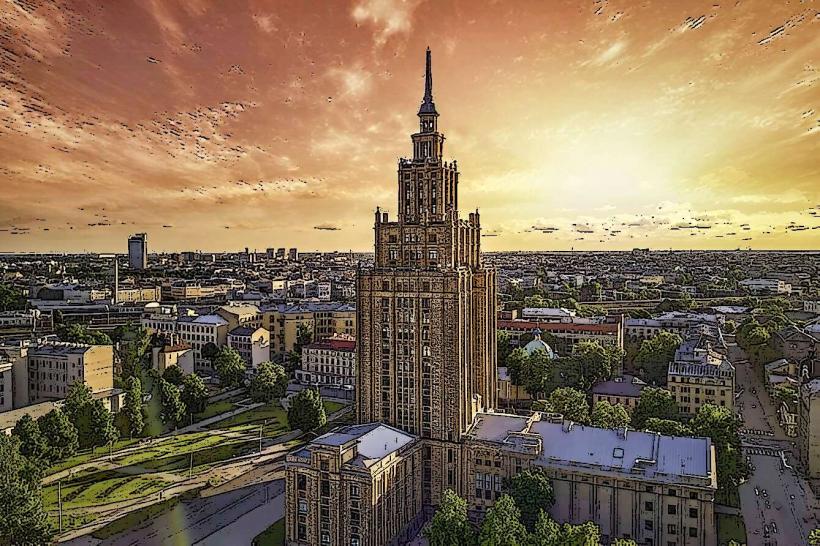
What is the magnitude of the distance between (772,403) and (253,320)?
11977 cm

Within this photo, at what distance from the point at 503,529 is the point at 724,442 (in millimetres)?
36968

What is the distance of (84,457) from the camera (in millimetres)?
88688

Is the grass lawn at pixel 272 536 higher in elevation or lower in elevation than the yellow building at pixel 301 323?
lower

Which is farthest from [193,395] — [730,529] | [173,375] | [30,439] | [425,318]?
[730,529]

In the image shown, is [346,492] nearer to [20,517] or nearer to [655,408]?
[20,517]

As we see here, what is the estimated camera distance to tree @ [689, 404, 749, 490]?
71188 millimetres

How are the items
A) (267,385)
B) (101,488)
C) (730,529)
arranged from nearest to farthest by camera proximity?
1. (730,529)
2. (101,488)
3. (267,385)

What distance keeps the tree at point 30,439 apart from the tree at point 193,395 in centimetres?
2544

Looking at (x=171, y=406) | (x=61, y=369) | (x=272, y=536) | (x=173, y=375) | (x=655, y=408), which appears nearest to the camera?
(x=272, y=536)

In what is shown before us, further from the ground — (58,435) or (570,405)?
(570,405)

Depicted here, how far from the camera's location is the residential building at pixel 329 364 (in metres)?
130

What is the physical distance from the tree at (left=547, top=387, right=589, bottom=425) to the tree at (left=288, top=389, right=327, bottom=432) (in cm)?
3511

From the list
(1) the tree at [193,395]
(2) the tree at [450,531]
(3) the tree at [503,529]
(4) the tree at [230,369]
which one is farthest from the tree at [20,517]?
(4) the tree at [230,369]

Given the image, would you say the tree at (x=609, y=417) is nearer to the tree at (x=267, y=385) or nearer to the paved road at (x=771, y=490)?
the paved road at (x=771, y=490)
